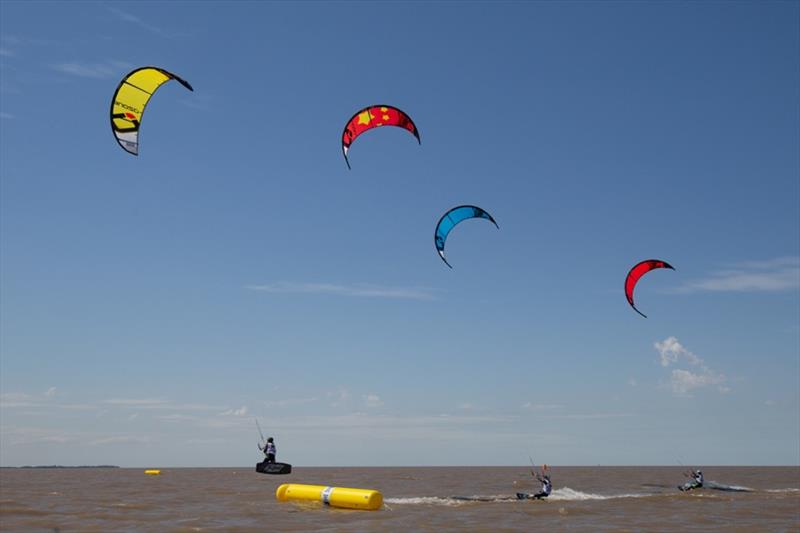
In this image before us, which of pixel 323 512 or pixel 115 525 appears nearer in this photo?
pixel 115 525

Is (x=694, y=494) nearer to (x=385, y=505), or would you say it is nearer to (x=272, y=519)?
(x=385, y=505)

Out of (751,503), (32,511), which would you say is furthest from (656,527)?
(32,511)

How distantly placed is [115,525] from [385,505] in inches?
410

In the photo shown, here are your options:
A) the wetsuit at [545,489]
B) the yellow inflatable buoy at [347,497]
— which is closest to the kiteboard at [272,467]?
the yellow inflatable buoy at [347,497]

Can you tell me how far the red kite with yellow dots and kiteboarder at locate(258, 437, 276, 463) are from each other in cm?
1531

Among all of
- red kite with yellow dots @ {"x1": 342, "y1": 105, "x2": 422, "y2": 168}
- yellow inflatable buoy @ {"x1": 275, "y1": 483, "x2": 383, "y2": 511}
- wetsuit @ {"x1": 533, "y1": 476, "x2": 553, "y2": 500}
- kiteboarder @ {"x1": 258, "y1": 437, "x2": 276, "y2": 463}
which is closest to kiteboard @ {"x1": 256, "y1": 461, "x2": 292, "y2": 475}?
kiteboarder @ {"x1": 258, "y1": 437, "x2": 276, "y2": 463}

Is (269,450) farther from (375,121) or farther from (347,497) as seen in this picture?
(375,121)

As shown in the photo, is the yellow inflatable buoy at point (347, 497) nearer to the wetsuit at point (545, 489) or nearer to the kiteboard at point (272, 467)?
the kiteboard at point (272, 467)

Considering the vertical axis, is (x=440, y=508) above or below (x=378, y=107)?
below

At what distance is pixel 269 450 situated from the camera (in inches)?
1282

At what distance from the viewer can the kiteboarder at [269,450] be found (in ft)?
106

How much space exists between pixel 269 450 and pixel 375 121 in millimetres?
16488

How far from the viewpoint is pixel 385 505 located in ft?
93.6

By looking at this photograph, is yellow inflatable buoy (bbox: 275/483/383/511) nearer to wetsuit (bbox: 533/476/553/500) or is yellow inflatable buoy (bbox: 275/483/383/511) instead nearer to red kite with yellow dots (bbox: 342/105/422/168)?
wetsuit (bbox: 533/476/553/500)
